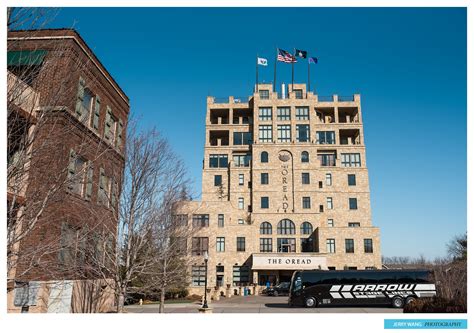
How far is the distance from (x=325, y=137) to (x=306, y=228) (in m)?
16.1

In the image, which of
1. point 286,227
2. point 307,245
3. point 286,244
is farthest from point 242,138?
point 307,245

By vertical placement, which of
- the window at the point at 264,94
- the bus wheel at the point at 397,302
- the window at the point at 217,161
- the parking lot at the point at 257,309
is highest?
the window at the point at 264,94

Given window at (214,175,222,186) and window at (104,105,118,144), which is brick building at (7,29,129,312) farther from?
window at (214,175,222,186)

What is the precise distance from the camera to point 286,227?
53500 millimetres

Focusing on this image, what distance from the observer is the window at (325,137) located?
61.7 meters

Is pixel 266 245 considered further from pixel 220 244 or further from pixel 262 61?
pixel 262 61

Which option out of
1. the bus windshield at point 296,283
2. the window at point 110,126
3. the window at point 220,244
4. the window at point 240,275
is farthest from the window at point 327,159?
the window at point 110,126

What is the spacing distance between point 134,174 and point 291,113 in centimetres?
4570

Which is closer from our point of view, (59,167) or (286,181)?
(59,167)

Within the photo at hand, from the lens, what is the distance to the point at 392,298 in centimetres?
2872

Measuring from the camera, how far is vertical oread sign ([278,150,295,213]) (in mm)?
55250

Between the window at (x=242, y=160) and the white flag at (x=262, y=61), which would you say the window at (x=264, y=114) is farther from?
A: the white flag at (x=262, y=61)

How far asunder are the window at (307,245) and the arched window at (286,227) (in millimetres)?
1786

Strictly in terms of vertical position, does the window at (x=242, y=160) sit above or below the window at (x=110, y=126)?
above
